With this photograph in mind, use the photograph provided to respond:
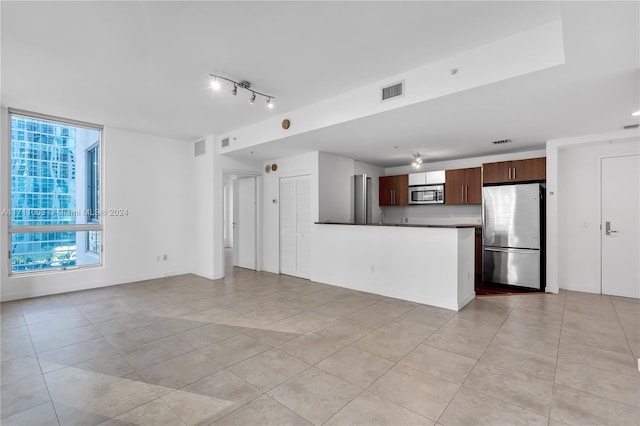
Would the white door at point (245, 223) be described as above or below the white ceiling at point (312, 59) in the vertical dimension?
below

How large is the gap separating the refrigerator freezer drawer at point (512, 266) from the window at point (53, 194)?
710 centimetres

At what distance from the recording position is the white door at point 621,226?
14.9ft

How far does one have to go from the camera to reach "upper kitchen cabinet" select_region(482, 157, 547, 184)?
5.14 meters

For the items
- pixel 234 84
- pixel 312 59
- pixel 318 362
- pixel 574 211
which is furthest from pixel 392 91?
pixel 574 211

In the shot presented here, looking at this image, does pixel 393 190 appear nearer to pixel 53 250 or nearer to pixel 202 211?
pixel 202 211

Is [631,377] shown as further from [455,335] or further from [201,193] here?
[201,193]

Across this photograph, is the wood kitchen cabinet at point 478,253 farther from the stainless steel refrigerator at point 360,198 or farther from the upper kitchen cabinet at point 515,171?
the stainless steel refrigerator at point 360,198

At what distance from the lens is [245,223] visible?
22.9ft

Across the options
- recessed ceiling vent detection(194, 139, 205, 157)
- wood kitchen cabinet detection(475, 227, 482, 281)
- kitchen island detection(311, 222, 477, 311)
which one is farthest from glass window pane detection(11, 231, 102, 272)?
wood kitchen cabinet detection(475, 227, 482, 281)

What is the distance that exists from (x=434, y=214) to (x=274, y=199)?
3726mm

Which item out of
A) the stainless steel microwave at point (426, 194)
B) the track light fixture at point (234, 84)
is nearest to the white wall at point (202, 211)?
the track light fixture at point (234, 84)

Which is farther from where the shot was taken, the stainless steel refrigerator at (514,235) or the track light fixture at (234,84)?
the stainless steel refrigerator at (514,235)

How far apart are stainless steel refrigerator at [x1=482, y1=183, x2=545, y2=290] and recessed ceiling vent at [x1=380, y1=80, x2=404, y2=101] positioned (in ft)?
10.8

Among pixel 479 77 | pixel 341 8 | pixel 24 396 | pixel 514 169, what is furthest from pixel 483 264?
pixel 24 396
